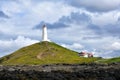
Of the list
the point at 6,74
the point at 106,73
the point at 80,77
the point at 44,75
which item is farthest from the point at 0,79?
the point at 106,73

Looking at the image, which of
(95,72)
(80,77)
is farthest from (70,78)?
(95,72)

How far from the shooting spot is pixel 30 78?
41.5m

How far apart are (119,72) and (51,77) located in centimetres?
740

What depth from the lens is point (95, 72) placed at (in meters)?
44.2

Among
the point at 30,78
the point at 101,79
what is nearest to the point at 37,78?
the point at 30,78

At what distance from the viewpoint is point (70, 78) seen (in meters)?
41.4

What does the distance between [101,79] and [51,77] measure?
190 inches

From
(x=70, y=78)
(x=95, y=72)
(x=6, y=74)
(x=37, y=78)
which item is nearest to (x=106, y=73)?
(x=95, y=72)

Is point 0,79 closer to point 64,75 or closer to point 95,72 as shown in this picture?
point 64,75

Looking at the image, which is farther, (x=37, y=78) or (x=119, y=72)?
(x=119, y=72)

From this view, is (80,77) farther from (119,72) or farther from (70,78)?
(119,72)

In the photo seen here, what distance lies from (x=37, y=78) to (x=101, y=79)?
6.16 metres

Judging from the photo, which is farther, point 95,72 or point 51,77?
point 95,72

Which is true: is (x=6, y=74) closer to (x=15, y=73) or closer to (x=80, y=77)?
(x=15, y=73)
